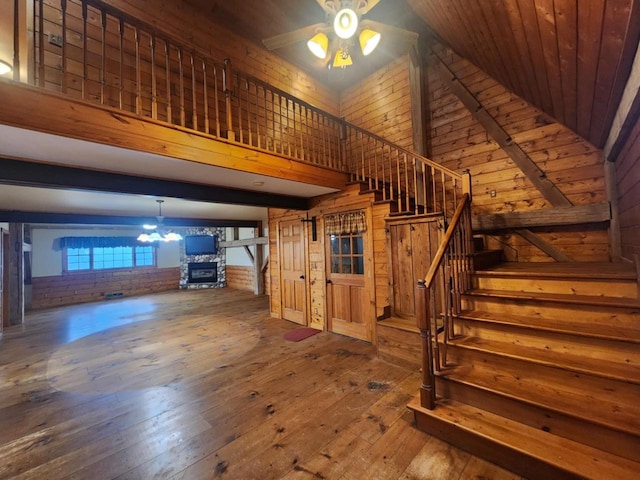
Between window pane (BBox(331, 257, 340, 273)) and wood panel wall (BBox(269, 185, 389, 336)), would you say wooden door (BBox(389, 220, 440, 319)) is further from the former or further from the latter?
window pane (BBox(331, 257, 340, 273))

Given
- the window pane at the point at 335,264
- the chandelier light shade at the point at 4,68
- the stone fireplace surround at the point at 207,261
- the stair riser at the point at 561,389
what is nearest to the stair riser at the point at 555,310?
the stair riser at the point at 561,389

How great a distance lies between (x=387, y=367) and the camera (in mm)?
3234

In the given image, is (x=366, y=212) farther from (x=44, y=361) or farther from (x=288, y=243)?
(x=44, y=361)

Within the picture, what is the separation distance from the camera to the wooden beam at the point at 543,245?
3.39 m

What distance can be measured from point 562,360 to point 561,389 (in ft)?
0.66

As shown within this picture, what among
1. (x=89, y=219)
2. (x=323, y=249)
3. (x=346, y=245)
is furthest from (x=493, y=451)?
(x=89, y=219)

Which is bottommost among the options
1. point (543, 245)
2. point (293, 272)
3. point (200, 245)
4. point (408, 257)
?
point (293, 272)

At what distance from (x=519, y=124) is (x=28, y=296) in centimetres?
1205

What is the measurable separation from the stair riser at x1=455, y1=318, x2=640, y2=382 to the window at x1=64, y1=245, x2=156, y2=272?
1083 centimetres

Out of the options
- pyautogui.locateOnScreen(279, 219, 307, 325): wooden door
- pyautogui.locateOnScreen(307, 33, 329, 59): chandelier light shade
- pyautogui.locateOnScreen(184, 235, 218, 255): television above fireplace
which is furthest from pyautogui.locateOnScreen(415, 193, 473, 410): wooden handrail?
pyautogui.locateOnScreen(184, 235, 218, 255): television above fireplace

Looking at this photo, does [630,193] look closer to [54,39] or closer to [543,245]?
[543,245]

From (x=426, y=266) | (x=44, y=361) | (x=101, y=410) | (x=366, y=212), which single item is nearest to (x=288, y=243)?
(x=366, y=212)

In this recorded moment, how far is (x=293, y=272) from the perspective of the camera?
17.6ft

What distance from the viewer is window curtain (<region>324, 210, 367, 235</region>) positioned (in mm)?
4227
